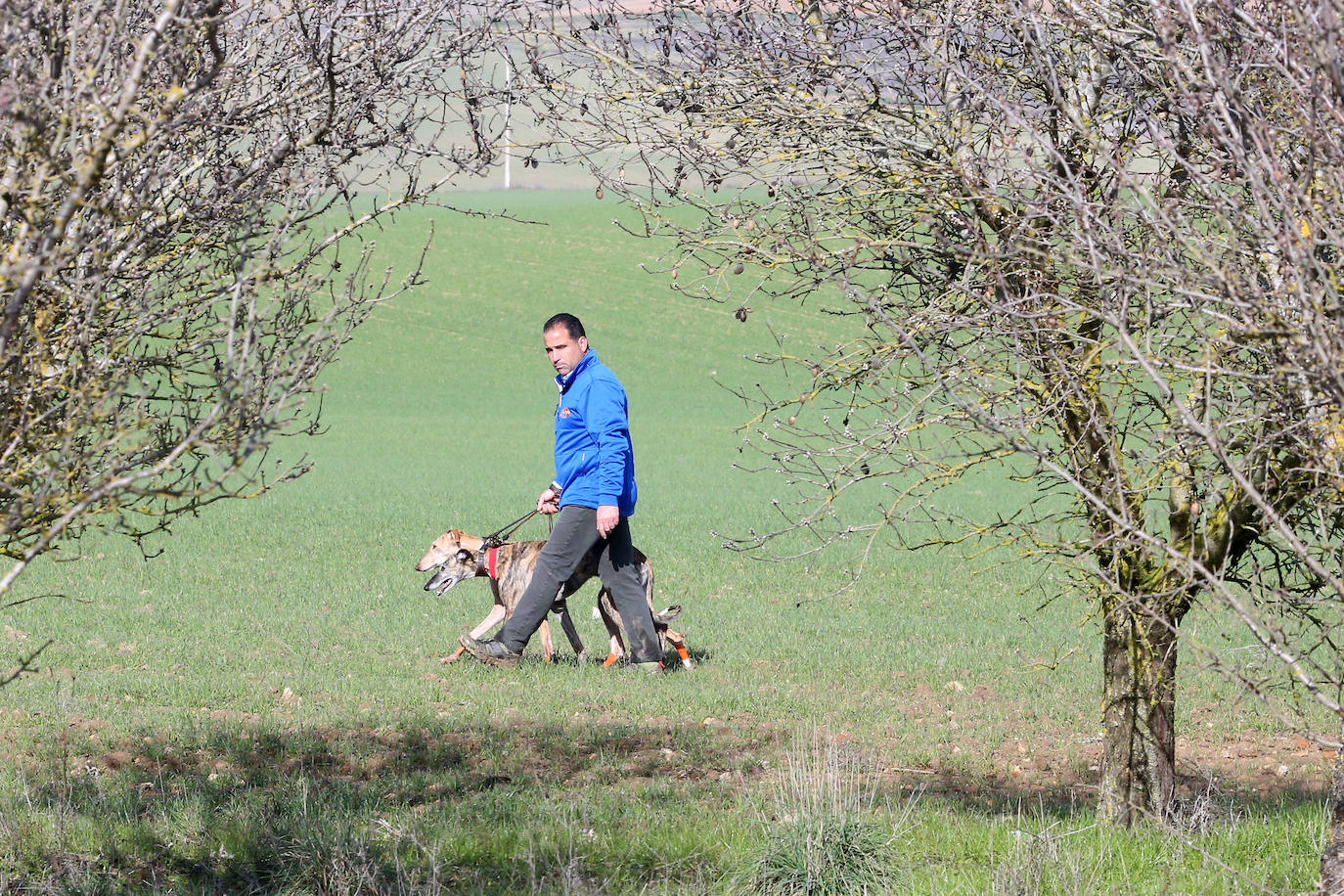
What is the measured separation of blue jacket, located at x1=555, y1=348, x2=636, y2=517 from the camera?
888 centimetres

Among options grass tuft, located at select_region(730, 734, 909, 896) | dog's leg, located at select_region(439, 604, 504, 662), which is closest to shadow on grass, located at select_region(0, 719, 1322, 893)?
grass tuft, located at select_region(730, 734, 909, 896)

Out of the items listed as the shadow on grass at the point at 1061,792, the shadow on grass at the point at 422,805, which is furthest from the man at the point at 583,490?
the shadow on grass at the point at 1061,792

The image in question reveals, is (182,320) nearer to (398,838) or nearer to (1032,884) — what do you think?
(398,838)

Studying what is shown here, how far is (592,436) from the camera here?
352 inches

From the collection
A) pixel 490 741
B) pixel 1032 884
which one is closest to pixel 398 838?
pixel 490 741

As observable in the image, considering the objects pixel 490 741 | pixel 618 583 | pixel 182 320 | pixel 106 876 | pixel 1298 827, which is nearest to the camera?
pixel 182 320

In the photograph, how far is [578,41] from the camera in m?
5.46

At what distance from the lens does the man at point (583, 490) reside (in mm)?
8883

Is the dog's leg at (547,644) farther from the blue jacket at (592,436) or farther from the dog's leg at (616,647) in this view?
the blue jacket at (592,436)

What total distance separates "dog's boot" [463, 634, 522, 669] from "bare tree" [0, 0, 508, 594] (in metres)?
4.64

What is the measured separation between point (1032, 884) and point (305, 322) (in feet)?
11.0

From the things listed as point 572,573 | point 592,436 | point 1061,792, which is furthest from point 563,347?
point 1061,792

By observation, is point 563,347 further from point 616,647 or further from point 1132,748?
point 1132,748

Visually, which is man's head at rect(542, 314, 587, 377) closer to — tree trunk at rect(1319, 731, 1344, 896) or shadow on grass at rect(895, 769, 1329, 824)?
shadow on grass at rect(895, 769, 1329, 824)
